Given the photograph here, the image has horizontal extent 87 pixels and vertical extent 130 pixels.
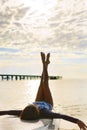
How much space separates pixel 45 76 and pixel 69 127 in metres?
1.32

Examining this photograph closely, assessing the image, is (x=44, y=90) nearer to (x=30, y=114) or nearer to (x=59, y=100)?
(x=30, y=114)

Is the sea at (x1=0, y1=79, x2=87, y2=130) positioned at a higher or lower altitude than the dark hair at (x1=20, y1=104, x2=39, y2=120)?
lower

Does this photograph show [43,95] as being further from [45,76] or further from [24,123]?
[24,123]

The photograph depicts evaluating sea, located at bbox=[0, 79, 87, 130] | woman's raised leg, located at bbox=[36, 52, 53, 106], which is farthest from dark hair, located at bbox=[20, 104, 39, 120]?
sea, located at bbox=[0, 79, 87, 130]

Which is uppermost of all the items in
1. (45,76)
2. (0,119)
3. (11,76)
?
(45,76)

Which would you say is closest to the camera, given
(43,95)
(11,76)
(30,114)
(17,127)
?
(17,127)

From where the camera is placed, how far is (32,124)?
4.77 m

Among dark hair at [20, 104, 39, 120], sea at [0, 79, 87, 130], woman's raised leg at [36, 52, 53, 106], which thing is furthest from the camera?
sea at [0, 79, 87, 130]

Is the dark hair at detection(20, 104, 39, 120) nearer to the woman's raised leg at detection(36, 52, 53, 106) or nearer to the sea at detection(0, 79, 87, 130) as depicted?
the woman's raised leg at detection(36, 52, 53, 106)

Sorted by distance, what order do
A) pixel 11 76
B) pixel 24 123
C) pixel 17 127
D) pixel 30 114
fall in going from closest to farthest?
pixel 17 127, pixel 24 123, pixel 30 114, pixel 11 76

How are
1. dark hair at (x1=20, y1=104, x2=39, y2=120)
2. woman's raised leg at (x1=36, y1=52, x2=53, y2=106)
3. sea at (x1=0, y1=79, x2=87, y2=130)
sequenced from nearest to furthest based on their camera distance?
dark hair at (x1=20, y1=104, x2=39, y2=120), woman's raised leg at (x1=36, y1=52, x2=53, y2=106), sea at (x1=0, y1=79, x2=87, y2=130)

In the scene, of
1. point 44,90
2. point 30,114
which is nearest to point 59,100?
point 44,90

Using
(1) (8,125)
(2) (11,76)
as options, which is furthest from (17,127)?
(2) (11,76)

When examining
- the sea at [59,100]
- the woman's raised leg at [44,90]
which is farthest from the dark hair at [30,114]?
the sea at [59,100]
